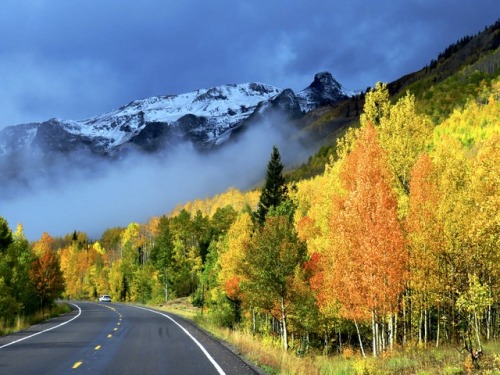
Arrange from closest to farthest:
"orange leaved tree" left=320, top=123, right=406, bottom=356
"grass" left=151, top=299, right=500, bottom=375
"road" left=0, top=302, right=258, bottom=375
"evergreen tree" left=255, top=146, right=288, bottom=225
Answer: "grass" left=151, top=299, right=500, bottom=375, "road" left=0, top=302, right=258, bottom=375, "orange leaved tree" left=320, top=123, right=406, bottom=356, "evergreen tree" left=255, top=146, right=288, bottom=225

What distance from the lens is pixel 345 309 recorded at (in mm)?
26297

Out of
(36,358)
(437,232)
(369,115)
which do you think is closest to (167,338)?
(36,358)

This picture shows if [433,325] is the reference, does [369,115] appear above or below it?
above

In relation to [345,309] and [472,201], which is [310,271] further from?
[472,201]

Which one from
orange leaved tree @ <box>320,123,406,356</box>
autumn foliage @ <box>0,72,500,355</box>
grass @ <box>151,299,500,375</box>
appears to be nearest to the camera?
grass @ <box>151,299,500,375</box>

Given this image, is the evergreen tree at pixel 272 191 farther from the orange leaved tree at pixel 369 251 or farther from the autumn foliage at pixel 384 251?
the orange leaved tree at pixel 369 251

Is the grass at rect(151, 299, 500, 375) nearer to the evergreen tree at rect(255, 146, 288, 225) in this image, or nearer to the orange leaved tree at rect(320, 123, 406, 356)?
the orange leaved tree at rect(320, 123, 406, 356)

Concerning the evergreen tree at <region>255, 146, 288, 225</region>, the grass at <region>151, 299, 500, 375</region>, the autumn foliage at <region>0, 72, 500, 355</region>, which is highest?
the evergreen tree at <region>255, 146, 288, 225</region>

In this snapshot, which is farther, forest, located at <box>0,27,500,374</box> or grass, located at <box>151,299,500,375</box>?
forest, located at <box>0,27,500,374</box>

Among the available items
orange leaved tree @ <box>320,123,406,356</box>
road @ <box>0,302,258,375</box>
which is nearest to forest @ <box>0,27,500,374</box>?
orange leaved tree @ <box>320,123,406,356</box>

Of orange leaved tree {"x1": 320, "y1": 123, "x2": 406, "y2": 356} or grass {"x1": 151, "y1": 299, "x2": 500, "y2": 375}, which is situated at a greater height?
orange leaved tree {"x1": 320, "y1": 123, "x2": 406, "y2": 356}

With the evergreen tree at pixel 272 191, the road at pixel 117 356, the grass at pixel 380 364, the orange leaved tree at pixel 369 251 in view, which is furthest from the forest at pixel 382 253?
the road at pixel 117 356

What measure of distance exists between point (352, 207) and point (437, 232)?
4.41 metres

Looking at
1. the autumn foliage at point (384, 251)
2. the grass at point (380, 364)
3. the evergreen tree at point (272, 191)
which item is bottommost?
the grass at point (380, 364)
